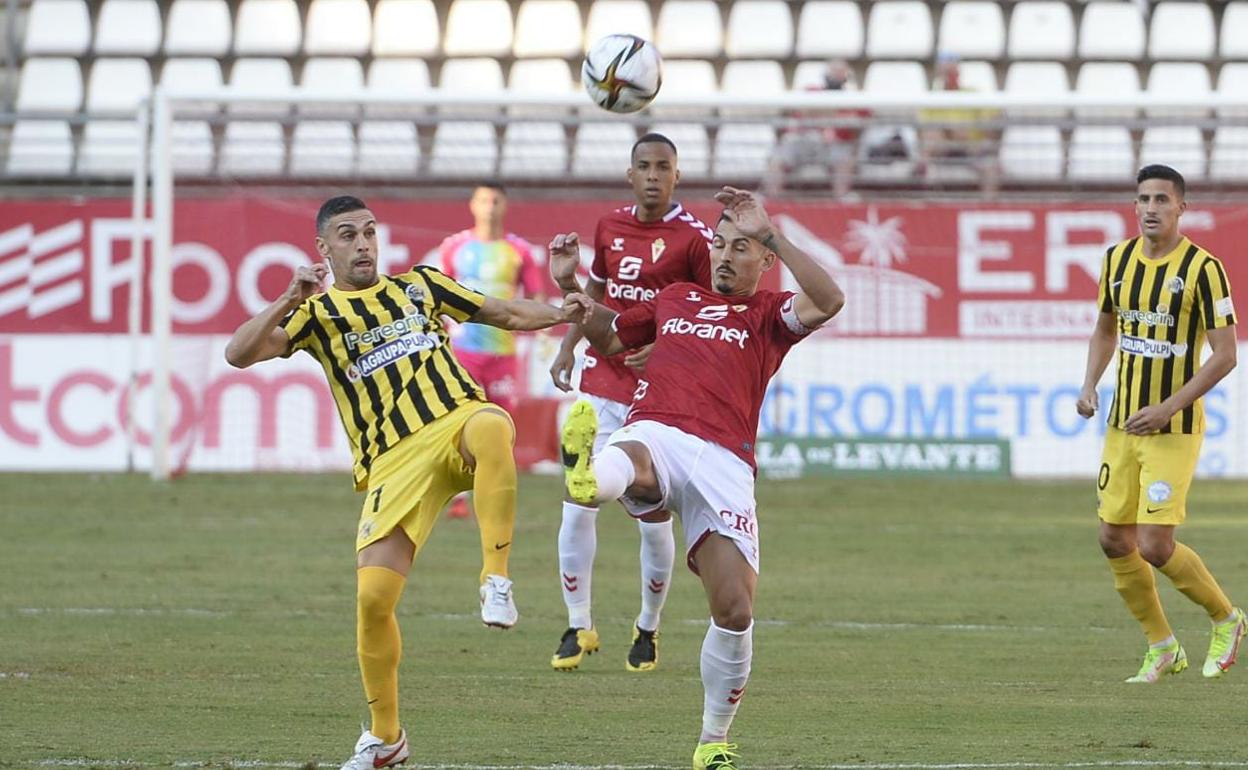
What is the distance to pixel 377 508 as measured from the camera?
714 centimetres

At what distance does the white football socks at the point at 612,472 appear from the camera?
22.1ft

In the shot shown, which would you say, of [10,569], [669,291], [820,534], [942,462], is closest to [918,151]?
[942,462]

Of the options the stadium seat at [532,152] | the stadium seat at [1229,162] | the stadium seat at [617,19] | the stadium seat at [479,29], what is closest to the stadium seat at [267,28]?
the stadium seat at [479,29]

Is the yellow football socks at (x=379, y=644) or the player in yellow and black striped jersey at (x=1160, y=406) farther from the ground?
the player in yellow and black striped jersey at (x=1160, y=406)

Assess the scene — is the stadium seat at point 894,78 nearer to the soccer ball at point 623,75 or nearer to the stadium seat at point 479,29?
the stadium seat at point 479,29

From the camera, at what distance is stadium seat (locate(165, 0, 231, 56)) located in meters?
24.8

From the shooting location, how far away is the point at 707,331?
7.47 m

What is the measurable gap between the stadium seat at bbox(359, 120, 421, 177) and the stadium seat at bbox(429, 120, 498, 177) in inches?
9.6

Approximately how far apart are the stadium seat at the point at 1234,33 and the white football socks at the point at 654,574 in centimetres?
1748

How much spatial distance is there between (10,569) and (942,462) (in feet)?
33.6

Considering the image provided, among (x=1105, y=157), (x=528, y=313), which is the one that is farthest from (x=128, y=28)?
(x=528, y=313)

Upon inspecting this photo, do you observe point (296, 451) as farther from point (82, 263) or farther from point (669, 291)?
point (669, 291)

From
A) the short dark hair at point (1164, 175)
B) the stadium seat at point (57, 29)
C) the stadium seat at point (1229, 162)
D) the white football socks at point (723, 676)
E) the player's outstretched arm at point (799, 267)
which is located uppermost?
the stadium seat at point (57, 29)

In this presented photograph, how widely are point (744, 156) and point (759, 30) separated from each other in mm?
3586
